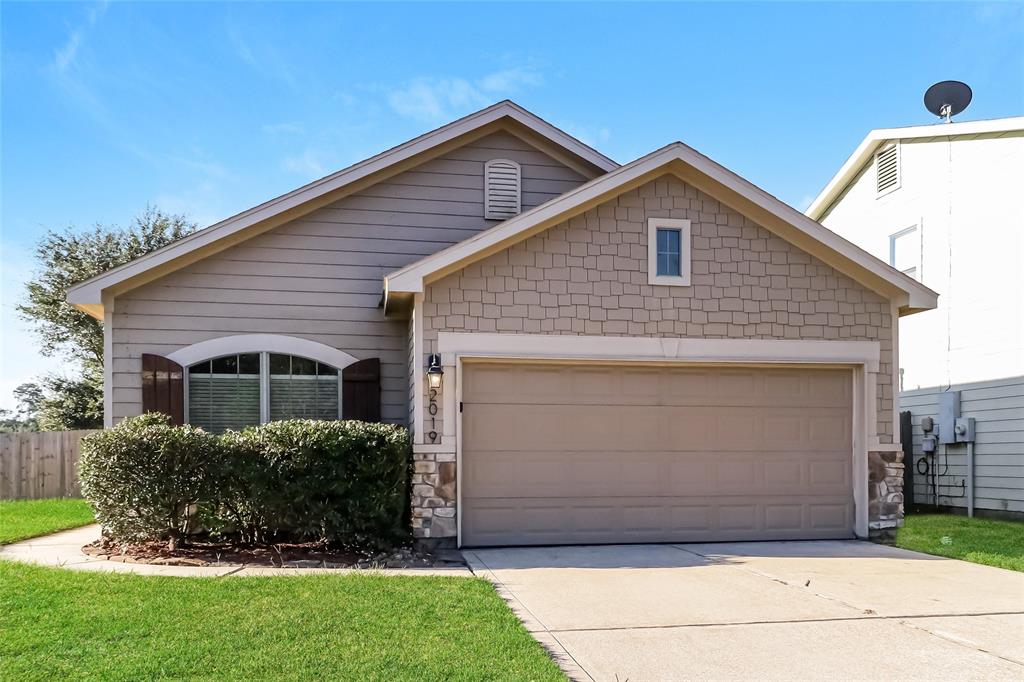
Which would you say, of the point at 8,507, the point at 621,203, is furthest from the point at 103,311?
the point at 621,203

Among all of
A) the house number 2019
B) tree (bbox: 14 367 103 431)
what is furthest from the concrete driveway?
tree (bbox: 14 367 103 431)

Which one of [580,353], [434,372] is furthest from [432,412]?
[580,353]

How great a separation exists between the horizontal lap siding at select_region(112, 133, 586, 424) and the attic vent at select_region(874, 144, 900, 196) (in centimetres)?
763

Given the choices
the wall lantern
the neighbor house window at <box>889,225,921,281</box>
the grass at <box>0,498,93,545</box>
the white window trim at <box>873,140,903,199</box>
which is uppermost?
the white window trim at <box>873,140,903,199</box>

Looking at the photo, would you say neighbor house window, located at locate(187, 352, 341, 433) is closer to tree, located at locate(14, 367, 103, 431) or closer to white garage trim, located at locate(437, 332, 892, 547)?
white garage trim, located at locate(437, 332, 892, 547)

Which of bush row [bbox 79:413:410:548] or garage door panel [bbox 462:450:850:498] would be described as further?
garage door panel [bbox 462:450:850:498]

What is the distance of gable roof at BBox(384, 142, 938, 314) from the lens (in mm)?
9125

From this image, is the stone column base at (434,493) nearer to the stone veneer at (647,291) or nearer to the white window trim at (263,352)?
the stone veneer at (647,291)

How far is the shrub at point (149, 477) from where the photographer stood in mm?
8328

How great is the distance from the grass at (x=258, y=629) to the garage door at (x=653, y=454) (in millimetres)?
2610

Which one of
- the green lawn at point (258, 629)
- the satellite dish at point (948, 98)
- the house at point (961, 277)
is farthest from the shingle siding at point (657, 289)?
the satellite dish at point (948, 98)

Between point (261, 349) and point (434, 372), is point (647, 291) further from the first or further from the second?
point (261, 349)

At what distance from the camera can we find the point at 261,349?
1073cm

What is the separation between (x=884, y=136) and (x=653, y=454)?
926 cm
